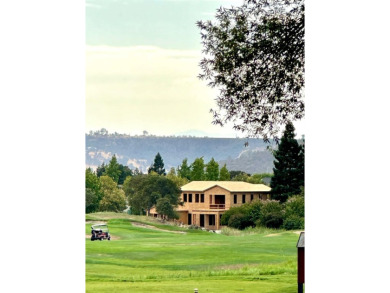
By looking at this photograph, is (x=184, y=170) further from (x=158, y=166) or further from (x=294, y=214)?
(x=294, y=214)

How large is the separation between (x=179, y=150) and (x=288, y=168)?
1.14 metres

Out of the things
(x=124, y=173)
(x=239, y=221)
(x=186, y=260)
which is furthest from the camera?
(x=124, y=173)

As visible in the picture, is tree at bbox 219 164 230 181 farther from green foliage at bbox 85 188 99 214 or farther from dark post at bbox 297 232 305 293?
green foliage at bbox 85 188 99 214

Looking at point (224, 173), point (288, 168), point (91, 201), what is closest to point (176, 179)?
point (224, 173)

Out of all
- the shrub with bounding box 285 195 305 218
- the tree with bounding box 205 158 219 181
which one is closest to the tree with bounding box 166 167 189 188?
the tree with bounding box 205 158 219 181

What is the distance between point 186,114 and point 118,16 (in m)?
1.20

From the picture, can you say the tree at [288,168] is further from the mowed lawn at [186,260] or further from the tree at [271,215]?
the mowed lawn at [186,260]

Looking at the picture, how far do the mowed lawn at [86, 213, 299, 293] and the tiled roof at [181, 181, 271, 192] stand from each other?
44cm

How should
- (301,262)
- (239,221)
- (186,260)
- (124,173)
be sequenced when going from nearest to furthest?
(301,262) < (186,260) < (239,221) < (124,173)

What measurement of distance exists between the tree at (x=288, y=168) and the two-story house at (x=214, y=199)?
0.41ft

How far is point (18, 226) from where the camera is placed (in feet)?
22.9

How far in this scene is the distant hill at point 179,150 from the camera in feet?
24.5

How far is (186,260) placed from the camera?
740 cm
